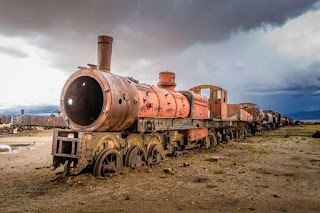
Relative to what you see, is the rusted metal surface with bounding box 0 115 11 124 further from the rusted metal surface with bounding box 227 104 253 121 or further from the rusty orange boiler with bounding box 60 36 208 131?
the rusty orange boiler with bounding box 60 36 208 131

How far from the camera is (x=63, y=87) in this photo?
26.6ft

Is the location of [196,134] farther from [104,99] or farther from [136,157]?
[104,99]

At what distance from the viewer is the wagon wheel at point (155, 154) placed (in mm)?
9461

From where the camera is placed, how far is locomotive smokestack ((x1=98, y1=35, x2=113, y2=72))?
27.5 ft

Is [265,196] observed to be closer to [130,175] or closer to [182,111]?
[130,175]

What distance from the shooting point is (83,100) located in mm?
8406

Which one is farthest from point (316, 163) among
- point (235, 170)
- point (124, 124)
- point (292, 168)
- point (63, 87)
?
Result: point (63, 87)

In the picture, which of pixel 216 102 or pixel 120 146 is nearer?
pixel 120 146

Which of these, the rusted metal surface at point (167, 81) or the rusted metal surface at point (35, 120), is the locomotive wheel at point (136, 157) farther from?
the rusted metal surface at point (35, 120)

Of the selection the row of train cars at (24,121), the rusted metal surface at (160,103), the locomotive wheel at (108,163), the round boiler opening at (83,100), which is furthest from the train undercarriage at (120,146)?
the row of train cars at (24,121)

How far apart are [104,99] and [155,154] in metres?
3.51

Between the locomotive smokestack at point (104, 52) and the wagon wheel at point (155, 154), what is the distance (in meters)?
3.37

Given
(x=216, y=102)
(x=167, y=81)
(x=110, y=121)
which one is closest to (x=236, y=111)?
(x=216, y=102)

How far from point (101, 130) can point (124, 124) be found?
90cm
